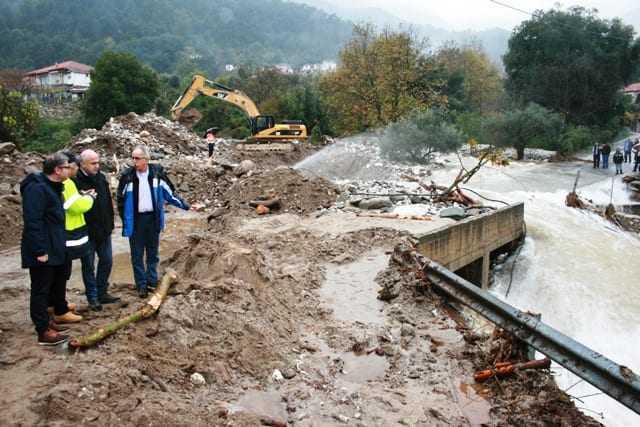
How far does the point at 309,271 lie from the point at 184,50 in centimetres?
13110

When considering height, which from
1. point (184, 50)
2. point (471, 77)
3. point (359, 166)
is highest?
point (184, 50)

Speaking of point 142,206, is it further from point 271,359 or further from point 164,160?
point 164,160

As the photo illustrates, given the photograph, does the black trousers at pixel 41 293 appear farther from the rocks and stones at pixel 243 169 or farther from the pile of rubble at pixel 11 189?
the rocks and stones at pixel 243 169

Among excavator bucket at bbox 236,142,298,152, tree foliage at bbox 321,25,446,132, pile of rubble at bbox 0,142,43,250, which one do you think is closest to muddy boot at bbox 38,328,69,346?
pile of rubble at bbox 0,142,43,250

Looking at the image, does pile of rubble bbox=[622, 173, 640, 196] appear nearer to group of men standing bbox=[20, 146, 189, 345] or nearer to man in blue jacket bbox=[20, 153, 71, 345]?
group of men standing bbox=[20, 146, 189, 345]

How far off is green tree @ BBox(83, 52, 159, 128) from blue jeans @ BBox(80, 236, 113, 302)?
34914mm

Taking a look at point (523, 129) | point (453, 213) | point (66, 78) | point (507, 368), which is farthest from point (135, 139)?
point (66, 78)

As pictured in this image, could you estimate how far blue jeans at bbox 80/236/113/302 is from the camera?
4945mm

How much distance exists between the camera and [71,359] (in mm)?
3850

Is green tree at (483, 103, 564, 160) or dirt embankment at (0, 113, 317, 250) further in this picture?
green tree at (483, 103, 564, 160)

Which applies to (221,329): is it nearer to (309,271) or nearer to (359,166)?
(309,271)

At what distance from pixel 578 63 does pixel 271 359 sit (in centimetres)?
3690

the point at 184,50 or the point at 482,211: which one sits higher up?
the point at 184,50

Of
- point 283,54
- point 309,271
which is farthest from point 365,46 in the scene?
point 283,54
